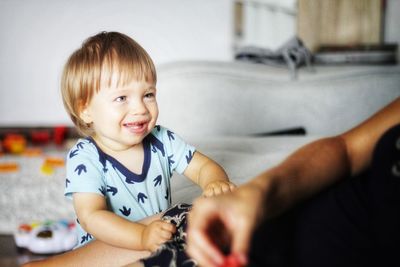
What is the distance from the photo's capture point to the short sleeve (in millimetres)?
969

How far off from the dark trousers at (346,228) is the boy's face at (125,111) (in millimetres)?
488

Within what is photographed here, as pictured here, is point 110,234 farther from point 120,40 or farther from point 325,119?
point 325,119

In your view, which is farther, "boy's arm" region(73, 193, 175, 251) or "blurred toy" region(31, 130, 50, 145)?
"blurred toy" region(31, 130, 50, 145)

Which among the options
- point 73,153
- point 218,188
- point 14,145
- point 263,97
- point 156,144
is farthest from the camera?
point 14,145

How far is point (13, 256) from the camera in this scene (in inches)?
74.4

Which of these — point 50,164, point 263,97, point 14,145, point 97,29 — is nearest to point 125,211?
point 263,97

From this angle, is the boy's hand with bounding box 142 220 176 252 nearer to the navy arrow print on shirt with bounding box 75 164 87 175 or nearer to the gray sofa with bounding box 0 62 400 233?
the navy arrow print on shirt with bounding box 75 164 87 175

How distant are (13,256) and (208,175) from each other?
3.89 ft

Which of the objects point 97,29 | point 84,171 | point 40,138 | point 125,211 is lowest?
point 40,138

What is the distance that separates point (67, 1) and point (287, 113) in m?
2.68

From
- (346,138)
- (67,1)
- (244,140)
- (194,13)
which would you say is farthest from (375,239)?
(67,1)

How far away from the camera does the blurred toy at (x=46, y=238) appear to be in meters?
1.89

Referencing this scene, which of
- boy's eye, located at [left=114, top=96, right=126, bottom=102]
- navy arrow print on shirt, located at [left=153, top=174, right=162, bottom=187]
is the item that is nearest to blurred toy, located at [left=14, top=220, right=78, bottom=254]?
navy arrow print on shirt, located at [left=153, top=174, right=162, bottom=187]

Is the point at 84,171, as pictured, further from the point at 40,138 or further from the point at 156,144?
the point at 40,138
